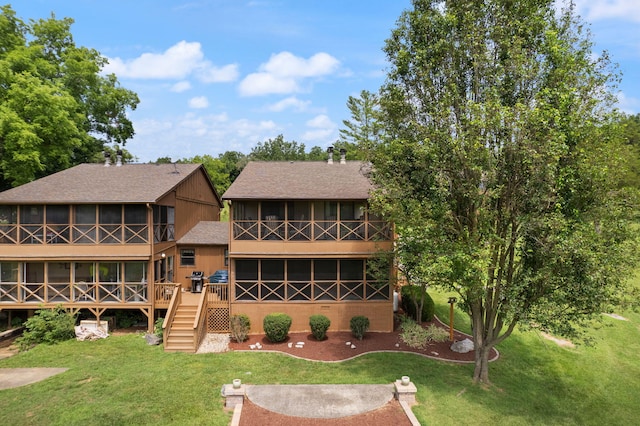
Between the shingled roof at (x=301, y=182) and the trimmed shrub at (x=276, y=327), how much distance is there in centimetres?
508

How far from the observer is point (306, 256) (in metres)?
16.0

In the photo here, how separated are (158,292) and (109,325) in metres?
2.66

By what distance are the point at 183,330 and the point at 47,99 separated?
16.5 m

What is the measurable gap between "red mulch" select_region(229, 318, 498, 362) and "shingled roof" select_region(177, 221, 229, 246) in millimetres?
6217

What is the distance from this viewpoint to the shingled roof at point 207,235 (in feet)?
64.8

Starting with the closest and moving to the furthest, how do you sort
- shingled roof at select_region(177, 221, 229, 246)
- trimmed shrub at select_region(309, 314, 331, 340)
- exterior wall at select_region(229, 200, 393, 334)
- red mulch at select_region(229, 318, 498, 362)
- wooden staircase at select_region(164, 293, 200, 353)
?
1. red mulch at select_region(229, 318, 498, 362)
2. wooden staircase at select_region(164, 293, 200, 353)
3. trimmed shrub at select_region(309, 314, 331, 340)
4. exterior wall at select_region(229, 200, 393, 334)
5. shingled roof at select_region(177, 221, 229, 246)

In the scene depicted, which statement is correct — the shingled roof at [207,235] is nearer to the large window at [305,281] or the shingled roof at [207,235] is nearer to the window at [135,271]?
the window at [135,271]

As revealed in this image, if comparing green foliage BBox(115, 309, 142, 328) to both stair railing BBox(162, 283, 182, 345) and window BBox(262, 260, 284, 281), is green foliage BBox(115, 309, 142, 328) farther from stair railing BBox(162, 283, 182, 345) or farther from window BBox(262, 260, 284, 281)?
window BBox(262, 260, 284, 281)

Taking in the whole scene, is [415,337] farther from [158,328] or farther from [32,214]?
[32,214]

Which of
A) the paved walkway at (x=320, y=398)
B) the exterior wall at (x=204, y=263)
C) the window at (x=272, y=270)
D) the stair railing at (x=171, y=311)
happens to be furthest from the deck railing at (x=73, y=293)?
the paved walkway at (x=320, y=398)

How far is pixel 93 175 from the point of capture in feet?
64.1

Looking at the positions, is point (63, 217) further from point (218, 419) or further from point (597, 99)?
point (597, 99)

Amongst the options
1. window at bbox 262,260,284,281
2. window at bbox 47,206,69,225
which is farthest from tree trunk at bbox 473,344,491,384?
window at bbox 47,206,69,225

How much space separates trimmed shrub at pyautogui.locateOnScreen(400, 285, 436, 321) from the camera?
16.4 m
